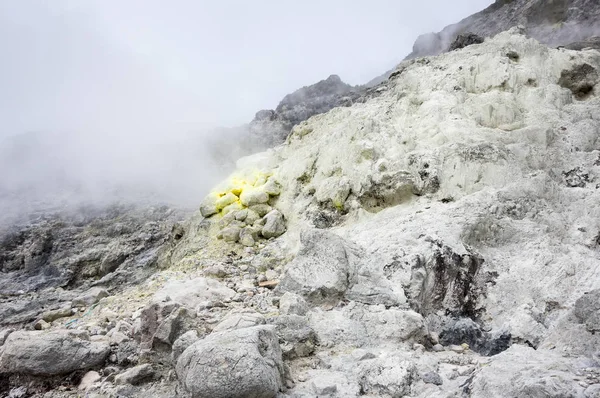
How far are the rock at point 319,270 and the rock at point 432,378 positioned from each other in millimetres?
1718

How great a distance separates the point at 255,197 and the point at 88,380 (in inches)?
210

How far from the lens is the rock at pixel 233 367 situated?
313cm

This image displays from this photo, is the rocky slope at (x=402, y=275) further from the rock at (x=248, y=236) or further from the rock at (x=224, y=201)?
the rock at (x=224, y=201)

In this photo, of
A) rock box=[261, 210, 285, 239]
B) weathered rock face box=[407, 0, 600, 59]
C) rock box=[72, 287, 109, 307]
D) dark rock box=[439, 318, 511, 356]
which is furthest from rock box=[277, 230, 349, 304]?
weathered rock face box=[407, 0, 600, 59]

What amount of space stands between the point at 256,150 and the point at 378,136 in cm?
1416

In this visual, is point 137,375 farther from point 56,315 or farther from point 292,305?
point 56,315


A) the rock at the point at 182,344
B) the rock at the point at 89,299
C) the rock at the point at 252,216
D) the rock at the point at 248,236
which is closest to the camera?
the rock at the point at 182,344

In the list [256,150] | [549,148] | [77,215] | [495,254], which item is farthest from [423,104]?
[77,215]

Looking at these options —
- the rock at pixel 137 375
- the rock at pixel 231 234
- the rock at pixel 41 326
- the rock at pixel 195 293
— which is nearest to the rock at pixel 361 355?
the rock at pixel 137 375

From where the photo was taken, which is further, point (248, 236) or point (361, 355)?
point (248, 236)

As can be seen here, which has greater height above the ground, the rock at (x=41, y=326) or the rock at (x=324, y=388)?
the rock at (x=41, y=326)

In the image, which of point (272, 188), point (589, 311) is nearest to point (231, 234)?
point (272, 188)

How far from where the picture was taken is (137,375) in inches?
159

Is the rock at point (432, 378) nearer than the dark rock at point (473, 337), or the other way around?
the rock at point (432, 378)
